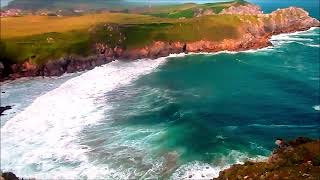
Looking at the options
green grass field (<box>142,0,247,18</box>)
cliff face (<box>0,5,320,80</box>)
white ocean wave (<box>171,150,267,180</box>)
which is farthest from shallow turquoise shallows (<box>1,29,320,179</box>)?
green grass field (<box>142,0,247,18</box>)

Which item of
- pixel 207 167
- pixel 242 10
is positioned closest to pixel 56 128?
pixel 207 167

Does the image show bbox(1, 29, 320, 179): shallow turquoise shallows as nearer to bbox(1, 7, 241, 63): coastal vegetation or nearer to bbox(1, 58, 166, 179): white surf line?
bbox(1, 58, 166, 179): white surf line

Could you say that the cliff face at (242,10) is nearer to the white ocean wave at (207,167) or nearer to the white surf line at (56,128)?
the white surf line at (56,128)

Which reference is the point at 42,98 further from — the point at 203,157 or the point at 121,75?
the point at 203,157

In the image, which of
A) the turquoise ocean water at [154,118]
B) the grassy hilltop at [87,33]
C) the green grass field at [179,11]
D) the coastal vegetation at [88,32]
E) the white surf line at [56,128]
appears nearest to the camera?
the turquoise ocean water at [154,118]

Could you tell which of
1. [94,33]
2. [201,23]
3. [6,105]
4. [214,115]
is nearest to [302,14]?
[201,23]

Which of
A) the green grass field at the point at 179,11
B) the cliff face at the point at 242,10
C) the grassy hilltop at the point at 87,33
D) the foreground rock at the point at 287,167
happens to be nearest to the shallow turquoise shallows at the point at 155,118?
the foreground rock at the point at 287,167
